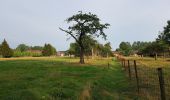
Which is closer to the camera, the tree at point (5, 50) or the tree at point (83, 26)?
the tree at point (83, 26)

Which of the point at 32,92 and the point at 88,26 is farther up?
the point at 88,26

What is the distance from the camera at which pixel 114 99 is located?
1396 cm

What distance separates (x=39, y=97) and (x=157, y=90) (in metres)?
5.91

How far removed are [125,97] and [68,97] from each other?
2.64 metres

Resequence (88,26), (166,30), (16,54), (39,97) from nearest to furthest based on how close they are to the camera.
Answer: (39,97) < (88,26) < (166,30) < (16,54)

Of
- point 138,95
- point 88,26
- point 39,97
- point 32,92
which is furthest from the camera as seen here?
point 88,26

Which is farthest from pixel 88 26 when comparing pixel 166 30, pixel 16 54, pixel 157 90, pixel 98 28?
pixel 16 54

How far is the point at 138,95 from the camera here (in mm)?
15203

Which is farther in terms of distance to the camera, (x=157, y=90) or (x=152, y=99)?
(x=157, y=90)

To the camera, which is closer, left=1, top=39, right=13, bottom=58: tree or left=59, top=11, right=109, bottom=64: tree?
left=59, top=11, right=109, bottom=64: tree

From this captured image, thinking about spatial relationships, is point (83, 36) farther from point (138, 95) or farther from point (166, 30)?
point (138, 95)

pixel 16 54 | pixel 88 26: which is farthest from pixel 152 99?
pixel 16 54

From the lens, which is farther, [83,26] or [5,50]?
[5,50]

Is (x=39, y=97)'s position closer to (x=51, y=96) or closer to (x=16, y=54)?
(x=51, y=96)
